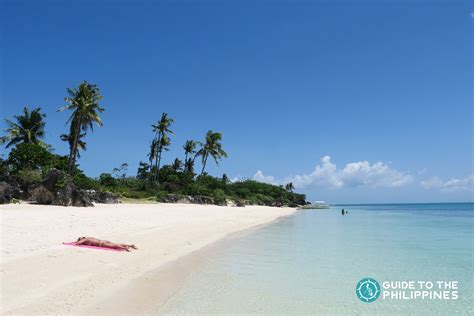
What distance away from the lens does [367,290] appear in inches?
307

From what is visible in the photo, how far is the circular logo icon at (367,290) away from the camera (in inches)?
285

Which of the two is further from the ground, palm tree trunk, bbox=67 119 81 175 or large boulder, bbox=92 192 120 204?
palm tree trunk, bbox=67 119 81 175

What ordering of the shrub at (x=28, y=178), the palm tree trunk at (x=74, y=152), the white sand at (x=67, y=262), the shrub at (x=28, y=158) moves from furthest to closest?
the palm tree trunk at (x=74, y=152) → the shrub at (x=28, y=158) → the shrub at (x=28, y=178) → the white sand at (x=67, y=262)

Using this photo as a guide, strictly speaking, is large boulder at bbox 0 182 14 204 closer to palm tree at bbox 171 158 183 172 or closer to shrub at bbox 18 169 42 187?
shrub at bbox 18 169 42 187

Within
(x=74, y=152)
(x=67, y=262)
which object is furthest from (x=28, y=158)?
(x=67, y=262)

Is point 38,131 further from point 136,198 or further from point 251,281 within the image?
point 251,281

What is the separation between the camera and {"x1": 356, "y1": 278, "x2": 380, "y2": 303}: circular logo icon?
724 centimetres

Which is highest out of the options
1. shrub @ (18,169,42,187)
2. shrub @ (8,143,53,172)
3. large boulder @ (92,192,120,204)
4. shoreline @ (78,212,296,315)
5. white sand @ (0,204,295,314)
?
shrub @ (8,143,53,172)

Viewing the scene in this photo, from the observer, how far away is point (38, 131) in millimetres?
40062

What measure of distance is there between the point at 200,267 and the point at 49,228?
6103mm

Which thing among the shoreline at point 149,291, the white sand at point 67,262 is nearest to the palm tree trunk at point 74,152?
the white sand at point 67,262

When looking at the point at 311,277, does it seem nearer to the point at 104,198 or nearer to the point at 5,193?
the point at 5,193

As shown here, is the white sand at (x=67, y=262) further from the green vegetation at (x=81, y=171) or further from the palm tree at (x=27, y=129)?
the palm tree at (x=27, y=129)

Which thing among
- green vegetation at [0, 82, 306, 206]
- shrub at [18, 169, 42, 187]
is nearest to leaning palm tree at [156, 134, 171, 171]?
green vegetation at [0, 82, 306, 206]
